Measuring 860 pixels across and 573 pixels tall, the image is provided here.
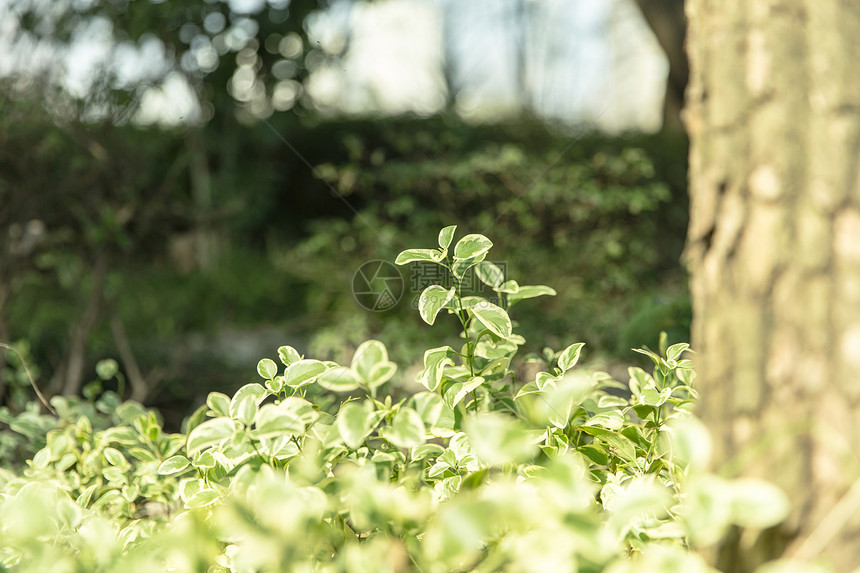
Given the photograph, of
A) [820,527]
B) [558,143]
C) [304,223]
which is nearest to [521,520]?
[820,527]

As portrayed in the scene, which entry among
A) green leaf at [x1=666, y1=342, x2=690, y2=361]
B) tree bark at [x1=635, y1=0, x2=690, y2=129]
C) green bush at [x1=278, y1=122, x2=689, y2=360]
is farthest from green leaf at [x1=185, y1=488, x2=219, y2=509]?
tree bark at [x1=635, y1=0, x2=690, y2=129]

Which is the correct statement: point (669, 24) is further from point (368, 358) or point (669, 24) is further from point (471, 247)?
point (368, 358)

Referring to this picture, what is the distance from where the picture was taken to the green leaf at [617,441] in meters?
1.07

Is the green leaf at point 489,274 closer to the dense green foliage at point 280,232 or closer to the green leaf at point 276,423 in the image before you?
the green leaf at point 276,423

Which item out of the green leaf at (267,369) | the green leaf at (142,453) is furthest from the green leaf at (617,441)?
the green leaf at (142,453)

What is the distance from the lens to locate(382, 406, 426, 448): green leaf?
33.7 inches

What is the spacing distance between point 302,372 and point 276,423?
162 millimetres

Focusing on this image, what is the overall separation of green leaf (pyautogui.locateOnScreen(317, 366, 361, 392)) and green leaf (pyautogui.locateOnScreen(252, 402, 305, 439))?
0.07 m

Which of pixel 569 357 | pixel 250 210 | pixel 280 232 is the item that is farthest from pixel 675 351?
pixel 280 232

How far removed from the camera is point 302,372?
3.33 feet

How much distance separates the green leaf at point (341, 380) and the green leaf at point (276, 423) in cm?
7

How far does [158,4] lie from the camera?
5.38 metres

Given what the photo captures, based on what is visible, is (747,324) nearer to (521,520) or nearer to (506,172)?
(521,520)

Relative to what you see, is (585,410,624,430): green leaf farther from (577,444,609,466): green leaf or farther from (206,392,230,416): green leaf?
(206,392,230,416): green leaf
